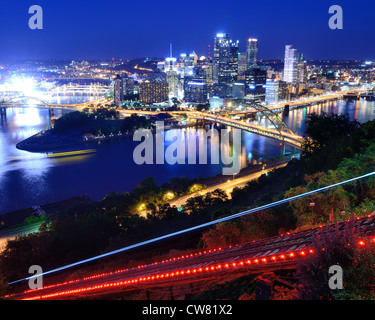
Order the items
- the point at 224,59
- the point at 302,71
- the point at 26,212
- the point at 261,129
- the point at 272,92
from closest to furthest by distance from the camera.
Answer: the point at 26,212
the point at 261,129
the point at 272,92
the point at 224,59
the point at 302,71

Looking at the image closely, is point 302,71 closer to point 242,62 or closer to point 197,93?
point 242,62

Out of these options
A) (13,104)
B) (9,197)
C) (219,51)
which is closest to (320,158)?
(9,197)

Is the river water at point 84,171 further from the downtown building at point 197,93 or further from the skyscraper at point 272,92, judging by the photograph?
the skyscraper at point 272,92

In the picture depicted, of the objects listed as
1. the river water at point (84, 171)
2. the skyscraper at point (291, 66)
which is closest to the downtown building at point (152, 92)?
the river water at point (84, 171)

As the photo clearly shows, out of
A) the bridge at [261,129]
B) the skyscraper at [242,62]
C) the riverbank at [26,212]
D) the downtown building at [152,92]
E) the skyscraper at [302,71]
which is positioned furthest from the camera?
the skyscraper at [302,71]

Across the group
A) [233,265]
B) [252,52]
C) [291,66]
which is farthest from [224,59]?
[233,265]

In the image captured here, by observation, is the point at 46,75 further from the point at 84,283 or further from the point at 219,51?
the point at 84,283
